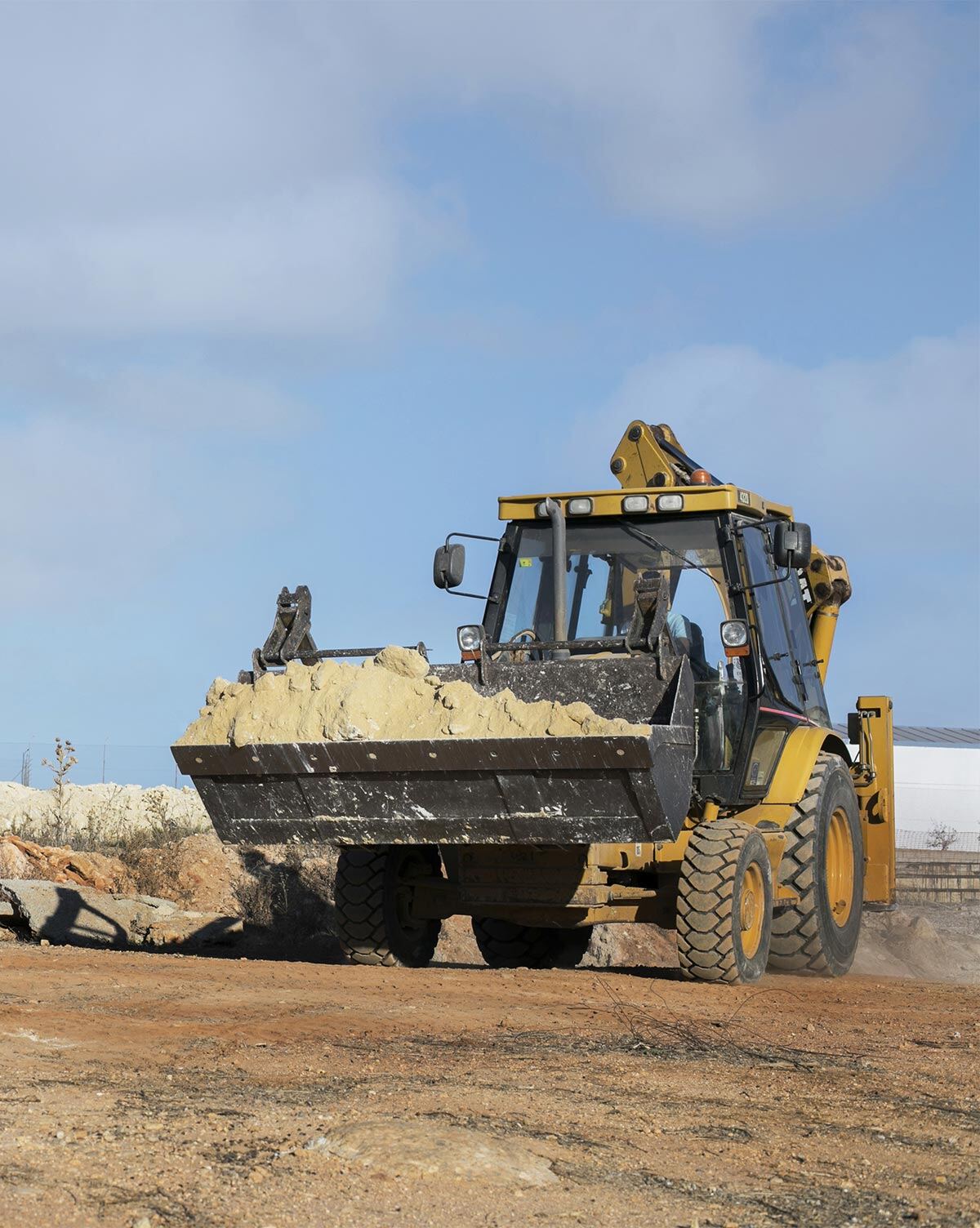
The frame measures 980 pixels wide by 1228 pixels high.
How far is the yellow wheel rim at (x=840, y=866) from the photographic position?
10602 mm

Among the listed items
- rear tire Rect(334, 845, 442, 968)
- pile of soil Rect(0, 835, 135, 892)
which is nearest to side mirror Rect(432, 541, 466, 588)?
rear tire Rect(334, 845, 442, 968)

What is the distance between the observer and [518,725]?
8.14 m

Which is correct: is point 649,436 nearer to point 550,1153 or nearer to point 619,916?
point 619,916

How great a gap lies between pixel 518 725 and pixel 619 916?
6.00 ft

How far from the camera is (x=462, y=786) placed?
26.8ft

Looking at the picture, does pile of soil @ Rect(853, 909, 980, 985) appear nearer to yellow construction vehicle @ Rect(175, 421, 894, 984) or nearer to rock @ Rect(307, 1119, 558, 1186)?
yellow construction vehicle @ Rect(175, 421, 894, 984)

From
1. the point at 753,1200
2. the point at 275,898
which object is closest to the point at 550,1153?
the point at 753,1200

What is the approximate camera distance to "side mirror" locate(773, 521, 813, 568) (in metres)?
9.62

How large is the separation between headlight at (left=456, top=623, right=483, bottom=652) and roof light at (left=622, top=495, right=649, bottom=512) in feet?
4.08

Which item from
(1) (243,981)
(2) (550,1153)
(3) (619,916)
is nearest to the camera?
(2) (550,1153)

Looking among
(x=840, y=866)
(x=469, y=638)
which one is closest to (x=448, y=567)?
(x=469, y=638)

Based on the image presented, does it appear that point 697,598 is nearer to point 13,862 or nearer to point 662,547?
point 662,547

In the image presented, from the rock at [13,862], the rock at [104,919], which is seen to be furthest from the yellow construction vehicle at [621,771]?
the rock at [13,862]

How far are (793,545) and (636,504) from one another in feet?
3.40
